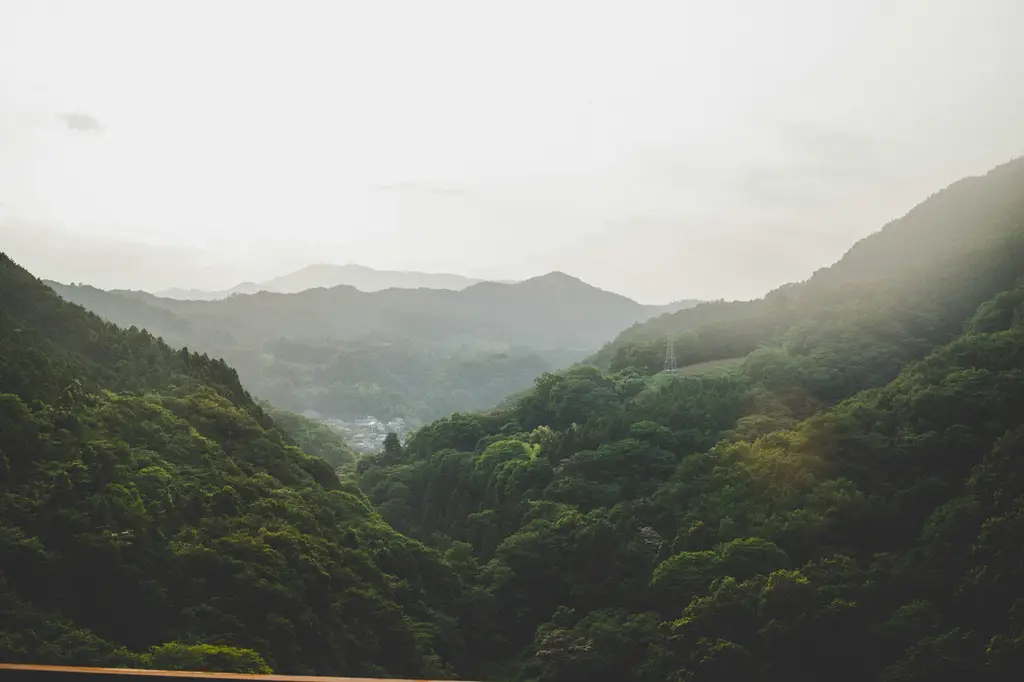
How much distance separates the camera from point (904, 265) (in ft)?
101

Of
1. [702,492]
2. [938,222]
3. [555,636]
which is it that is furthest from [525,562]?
[938,222]

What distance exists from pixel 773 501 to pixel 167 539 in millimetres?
10445

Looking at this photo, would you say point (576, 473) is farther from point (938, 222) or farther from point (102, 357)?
point (938, 222)

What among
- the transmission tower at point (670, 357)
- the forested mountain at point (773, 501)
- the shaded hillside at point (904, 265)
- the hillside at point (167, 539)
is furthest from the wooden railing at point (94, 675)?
the transmission tower at point (670, 357)

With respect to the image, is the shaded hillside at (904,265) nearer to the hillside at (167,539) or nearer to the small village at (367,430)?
the hillside at (167,539)

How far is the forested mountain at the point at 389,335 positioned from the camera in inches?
2874

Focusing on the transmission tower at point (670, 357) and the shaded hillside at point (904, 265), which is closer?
the shaded hillside at point (904, 265)

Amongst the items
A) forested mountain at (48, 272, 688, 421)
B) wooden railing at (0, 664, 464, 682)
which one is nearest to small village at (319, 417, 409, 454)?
forested mountain at (48, 272, 688, 421)

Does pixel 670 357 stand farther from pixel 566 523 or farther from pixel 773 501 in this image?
pixel 773 501

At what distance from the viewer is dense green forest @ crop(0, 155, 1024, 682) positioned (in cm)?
870

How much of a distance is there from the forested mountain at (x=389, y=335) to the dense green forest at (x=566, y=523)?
118 ft

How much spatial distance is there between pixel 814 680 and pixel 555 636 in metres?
4.07

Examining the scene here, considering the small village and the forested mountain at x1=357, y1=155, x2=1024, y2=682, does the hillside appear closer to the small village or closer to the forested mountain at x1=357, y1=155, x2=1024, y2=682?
the forested mountain at x1=357, y1=155, x2=1024, y2=682

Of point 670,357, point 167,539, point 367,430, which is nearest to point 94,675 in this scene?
point 167,539
